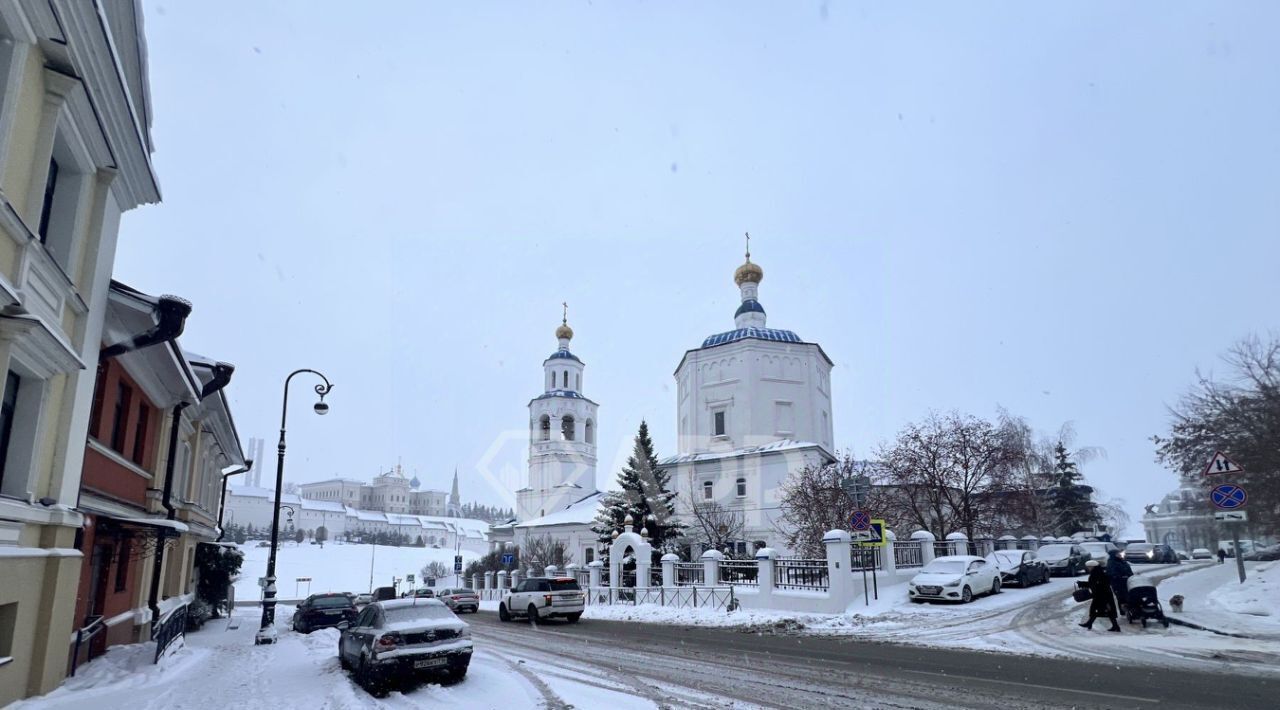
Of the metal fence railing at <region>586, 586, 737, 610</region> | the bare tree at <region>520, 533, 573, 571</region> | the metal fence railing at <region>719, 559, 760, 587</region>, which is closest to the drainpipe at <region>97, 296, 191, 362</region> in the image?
the metal fence railing at <region>586, 586, 737, 610</region>

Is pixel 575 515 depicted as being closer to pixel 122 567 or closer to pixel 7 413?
pixel 122 567

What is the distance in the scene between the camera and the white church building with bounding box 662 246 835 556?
45.4 metres

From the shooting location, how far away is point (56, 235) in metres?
9.02

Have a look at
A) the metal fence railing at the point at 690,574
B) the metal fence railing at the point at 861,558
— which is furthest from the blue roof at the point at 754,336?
the metal fence railing at the point at 861,558

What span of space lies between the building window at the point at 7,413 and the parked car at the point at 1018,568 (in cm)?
2460

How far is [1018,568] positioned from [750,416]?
24.6 metres

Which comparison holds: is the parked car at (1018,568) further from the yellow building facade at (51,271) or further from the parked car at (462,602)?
the yellow building facade at (51,271)

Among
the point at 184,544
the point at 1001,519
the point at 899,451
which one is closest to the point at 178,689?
the point at 184,544

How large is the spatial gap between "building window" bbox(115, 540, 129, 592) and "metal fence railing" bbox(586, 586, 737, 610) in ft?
53.2

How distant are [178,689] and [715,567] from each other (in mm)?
17584

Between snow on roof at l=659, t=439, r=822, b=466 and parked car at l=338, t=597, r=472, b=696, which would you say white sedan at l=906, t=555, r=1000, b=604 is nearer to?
parked car at l=338, t=597, r=472, b=696

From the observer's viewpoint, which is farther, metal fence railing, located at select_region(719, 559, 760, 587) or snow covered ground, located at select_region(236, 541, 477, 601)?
snow covered ground, located at select_region(236, 541, 477, 601)

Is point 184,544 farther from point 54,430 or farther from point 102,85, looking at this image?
point 102,85

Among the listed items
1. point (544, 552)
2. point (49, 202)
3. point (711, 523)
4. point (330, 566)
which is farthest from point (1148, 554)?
point (330, 566)
